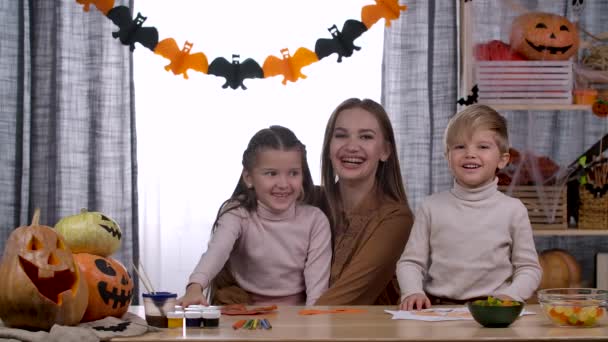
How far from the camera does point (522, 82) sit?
10.8 feet

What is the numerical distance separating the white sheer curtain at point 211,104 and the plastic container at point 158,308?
175 cm

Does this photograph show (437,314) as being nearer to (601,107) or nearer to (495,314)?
(495,314)

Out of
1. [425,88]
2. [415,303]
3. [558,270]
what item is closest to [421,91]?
[425,88]

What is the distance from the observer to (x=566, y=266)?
3.39 m

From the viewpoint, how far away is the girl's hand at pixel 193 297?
8.07 feet

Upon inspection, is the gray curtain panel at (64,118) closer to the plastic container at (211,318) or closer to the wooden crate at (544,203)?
the wooden crate at (544,203)

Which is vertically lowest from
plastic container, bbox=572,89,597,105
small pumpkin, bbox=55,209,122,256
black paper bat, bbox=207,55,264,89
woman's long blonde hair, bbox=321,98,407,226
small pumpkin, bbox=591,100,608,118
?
small pumpkin, bbox=55,209,122,256

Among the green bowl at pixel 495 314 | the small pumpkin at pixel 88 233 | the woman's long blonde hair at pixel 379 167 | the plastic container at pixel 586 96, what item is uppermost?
the plastic container at pixel 586 96

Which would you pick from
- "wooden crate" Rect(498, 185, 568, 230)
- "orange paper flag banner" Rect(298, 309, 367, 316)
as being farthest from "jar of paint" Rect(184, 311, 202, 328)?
"wooden crate" Rect(498, 185, 568, 230)

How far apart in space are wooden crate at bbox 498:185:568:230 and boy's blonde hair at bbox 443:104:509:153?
2.06 ft

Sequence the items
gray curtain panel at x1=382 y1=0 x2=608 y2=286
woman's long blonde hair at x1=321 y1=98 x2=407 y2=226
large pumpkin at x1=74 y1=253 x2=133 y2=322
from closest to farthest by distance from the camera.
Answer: large pumpkin at x1=74 y1=253 x2=133 y2=322 < woman's long blonde hair at x1=321 y1=98 x2=407 y2=226 < gray curtain panel at x1=382 y1=0 x2=608 y2=286

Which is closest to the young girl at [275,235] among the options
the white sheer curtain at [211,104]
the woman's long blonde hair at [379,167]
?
the woman's long blonde hair at [379,167]

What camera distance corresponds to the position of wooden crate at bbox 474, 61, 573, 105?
10.7ft

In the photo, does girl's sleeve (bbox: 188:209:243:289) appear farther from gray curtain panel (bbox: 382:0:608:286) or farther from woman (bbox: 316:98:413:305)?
gray curtain panel (bbox: 382:0:608:286)
